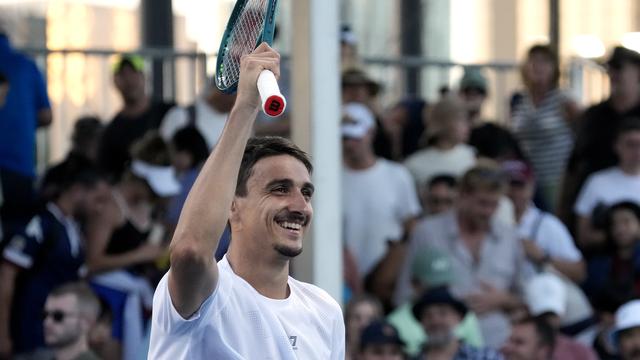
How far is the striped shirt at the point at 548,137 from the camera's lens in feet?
32.6

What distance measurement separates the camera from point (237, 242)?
4.43m

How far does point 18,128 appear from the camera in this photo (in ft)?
27.4

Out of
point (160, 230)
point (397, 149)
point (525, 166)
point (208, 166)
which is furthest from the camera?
point (397, 149)

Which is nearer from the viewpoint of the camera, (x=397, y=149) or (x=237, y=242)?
(x=237, y=242)

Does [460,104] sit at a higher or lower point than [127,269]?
higher

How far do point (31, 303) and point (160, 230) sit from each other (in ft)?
3.11

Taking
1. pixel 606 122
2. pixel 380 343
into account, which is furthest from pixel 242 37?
pixel 606 122

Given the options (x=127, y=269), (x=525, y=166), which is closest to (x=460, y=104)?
(x=525, y=166)

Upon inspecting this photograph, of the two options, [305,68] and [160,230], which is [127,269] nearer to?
[160,230]

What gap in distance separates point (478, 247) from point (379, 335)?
1.12 m

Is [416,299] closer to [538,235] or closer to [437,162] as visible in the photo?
[538,235]

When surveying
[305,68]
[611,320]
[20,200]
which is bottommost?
[611,320]

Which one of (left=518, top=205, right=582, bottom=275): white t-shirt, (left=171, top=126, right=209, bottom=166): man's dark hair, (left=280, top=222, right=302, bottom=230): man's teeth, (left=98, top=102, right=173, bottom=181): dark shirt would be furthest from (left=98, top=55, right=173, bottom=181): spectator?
(left=280, top=222, right=302, bottom=230): man's teeth

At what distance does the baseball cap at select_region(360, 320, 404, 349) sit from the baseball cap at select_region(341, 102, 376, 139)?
1.42 meters
